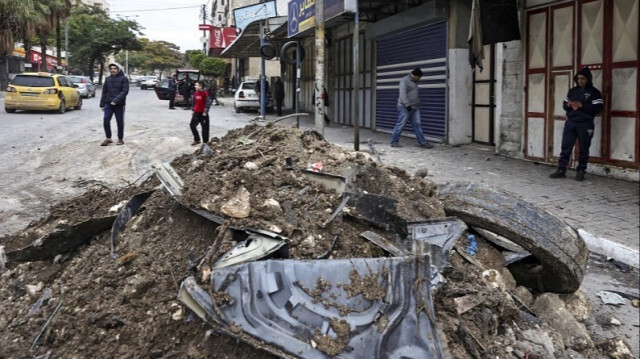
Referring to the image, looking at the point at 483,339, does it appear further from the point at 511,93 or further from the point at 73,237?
the point at 511,93

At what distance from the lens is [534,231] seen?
3914mm

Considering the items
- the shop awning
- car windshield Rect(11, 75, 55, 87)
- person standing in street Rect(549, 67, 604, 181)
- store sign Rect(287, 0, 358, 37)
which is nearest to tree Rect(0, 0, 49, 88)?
car windshield Rect(11, 75, 55, 87)

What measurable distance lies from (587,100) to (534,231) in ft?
15.8

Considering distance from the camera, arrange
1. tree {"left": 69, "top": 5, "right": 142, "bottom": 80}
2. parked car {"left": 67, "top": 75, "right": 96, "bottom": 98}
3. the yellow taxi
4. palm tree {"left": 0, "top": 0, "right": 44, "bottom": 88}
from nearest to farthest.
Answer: the yellow taxi
palm tree {"left": 0, "top": 0, "right": 44, "bottom": 88}
parked car {"left": 67, "top": 75, "right": 96, "bottom": 98}
tree {"left": 69, "top": 5, "right": 142, "bottom": 80}

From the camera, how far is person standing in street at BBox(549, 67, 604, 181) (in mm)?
7836

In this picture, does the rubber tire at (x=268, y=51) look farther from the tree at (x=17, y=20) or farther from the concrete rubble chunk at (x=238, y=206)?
the tree at (x=17, y=20)

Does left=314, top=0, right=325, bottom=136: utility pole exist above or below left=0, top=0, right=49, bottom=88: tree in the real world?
below

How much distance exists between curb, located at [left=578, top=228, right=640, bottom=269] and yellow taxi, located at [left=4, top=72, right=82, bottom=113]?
19163 millimetres

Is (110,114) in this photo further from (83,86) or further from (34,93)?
(83,86)

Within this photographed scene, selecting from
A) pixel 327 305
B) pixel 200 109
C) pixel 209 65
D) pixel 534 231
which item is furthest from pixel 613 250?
pixel 209 65

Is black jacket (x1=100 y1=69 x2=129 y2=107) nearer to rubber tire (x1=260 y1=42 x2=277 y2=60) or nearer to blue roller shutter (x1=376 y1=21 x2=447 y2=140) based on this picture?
rubber tire (x1=260 y1=42 x2=277 y2=60)

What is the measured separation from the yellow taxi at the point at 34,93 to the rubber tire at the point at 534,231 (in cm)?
1902

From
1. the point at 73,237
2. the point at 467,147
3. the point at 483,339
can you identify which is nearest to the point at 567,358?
the point at 483,339

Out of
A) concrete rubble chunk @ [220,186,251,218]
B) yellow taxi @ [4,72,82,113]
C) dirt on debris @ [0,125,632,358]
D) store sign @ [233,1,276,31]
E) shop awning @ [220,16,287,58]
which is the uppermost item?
store sign @ [233,1,276,31]
